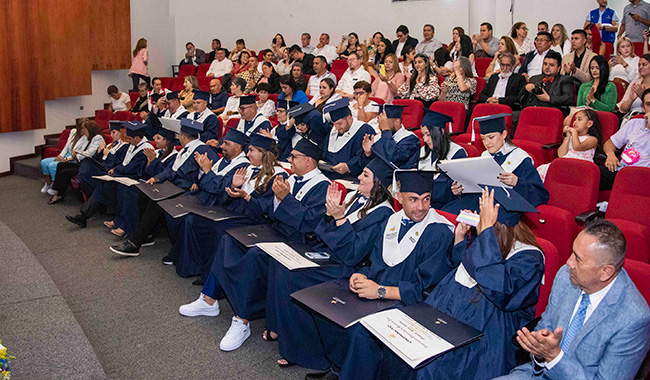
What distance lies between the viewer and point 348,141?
630 centimetres

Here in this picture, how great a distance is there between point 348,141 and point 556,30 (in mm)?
3941

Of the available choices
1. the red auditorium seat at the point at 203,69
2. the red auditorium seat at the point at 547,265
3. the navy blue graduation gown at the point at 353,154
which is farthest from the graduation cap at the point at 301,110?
the red auditorium seat at the point at 203,69

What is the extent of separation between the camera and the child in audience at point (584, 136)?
16.9 ft

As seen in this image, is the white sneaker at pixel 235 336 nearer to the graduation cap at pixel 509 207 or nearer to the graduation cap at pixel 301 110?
the graduation cap at pixel 509 207

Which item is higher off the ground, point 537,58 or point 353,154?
point 537,58

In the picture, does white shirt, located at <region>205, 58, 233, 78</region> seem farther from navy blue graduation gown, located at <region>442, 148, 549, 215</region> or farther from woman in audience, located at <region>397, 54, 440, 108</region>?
navy blue graduation gown, located at <region>442, 148, 549, 215</region>

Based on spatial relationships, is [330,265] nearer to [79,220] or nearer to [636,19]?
[79,220]

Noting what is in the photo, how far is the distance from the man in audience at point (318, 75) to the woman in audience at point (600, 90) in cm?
397

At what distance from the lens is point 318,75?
30.3ft

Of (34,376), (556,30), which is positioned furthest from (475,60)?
(34,376)

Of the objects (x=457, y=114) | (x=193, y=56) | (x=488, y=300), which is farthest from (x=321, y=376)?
A: (x=193, y=56)

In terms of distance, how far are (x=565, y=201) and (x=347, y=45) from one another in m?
7.88

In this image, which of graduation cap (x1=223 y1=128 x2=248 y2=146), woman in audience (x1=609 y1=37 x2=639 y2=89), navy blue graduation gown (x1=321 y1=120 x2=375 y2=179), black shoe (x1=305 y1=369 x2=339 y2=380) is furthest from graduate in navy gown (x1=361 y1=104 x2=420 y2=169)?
woman in audience (x1=609 y1=37 x2=639 y2=89)

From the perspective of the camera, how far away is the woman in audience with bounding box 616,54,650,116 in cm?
564
